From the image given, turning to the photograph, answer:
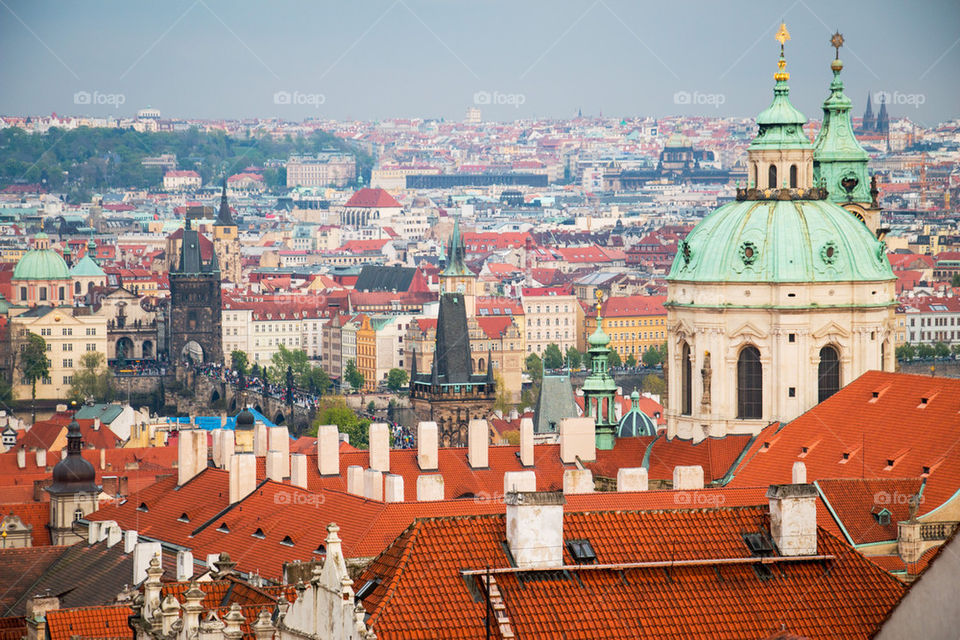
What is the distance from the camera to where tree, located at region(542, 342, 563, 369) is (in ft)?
532

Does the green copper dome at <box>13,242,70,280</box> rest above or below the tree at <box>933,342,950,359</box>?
above

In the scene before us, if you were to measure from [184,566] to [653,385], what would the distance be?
10184 cm

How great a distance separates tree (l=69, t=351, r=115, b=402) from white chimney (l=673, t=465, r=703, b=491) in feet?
304

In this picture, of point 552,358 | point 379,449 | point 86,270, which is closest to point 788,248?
point 379,449

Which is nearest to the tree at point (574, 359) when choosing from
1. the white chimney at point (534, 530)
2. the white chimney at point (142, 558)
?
the white chimney at point (142, 558)

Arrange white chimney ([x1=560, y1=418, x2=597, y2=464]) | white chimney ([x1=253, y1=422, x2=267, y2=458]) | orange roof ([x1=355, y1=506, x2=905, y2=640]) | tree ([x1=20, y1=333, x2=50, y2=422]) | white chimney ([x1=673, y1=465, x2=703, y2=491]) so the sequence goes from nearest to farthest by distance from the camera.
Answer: orange roof ([x1=355, y1=506, x2=905, y2=640]), white chimney ([x1=673, y1=465, x2=703, y2=491]), white chimney ([x1=560, y1=418, x2=597, y2=464]), white chimney ([x1=253, y1=422, x2=267, y2=458]), tree ([x1=20, y1=333, x2=50, y2=422])

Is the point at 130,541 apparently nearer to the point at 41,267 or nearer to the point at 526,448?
the point at 526,448

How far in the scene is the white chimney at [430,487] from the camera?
4825 centimetres

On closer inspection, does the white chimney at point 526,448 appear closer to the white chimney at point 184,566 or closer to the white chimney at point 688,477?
the white chimney at point 688,477

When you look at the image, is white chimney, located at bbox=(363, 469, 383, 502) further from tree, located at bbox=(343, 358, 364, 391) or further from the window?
tree, located at bbox=(343, 358, 364, 391)

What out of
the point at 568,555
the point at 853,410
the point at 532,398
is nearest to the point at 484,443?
the point at 853,410

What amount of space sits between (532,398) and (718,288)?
8558 centimetres

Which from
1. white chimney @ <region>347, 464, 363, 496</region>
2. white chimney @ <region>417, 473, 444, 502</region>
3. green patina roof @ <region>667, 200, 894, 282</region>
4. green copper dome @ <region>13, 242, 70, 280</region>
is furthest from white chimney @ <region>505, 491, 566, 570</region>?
green copper dome @ <region>13, 242, 70, 280</region>

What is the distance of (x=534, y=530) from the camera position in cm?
2595
